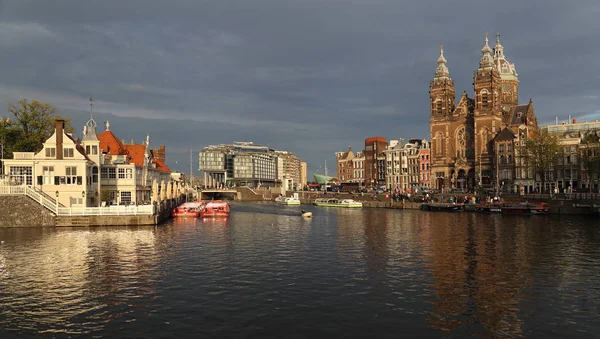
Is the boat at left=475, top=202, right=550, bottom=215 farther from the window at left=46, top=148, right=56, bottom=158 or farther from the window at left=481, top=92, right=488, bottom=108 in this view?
the window at left=46, top=148, right=56, bottom=158

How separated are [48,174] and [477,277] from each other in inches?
2376

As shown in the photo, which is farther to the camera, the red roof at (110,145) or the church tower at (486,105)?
the church tower at (486,105)

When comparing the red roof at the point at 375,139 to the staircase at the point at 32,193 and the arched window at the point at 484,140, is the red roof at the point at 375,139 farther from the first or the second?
the staircase at the point at 32,193

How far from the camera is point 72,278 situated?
3356 cm

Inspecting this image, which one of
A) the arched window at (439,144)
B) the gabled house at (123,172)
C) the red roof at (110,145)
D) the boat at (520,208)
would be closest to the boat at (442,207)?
the boat at (520,208)

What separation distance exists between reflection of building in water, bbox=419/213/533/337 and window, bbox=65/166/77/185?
5007 cm

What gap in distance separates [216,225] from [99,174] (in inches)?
799

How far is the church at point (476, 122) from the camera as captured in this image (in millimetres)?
136750

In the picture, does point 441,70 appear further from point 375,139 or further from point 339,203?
point 339,203

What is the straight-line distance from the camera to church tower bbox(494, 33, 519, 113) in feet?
497

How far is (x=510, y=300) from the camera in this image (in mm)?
28125

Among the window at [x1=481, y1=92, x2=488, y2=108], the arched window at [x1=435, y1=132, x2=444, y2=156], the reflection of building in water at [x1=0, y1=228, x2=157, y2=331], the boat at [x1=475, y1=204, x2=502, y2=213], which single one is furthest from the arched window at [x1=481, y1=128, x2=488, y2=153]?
the reflection of building in water at [x1=0, y1=228, x2=157, y2=331]

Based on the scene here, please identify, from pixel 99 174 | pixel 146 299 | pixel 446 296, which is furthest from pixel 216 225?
pixel 446 296

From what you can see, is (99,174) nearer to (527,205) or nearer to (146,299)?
(146,299)
